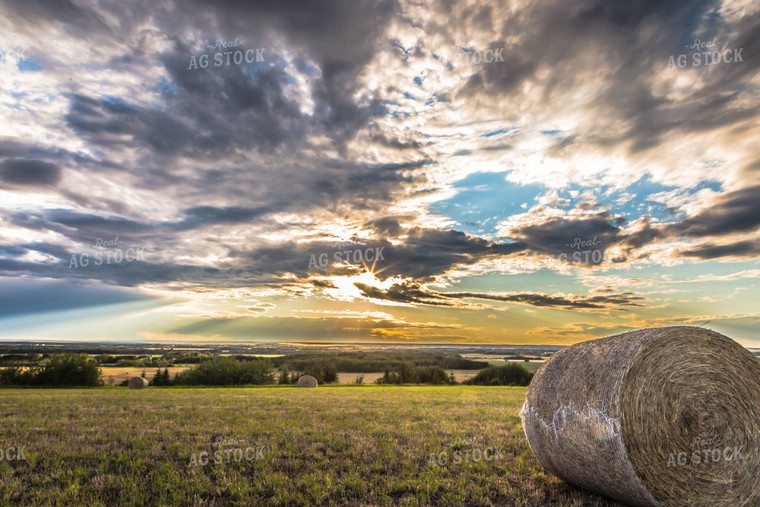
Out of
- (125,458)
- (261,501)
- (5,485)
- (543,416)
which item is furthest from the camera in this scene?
(125,458)

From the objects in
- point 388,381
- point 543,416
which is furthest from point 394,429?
point 388,381

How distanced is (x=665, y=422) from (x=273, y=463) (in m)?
7.87

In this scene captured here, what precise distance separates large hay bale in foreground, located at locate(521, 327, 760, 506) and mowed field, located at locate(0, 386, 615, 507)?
2.85 ft

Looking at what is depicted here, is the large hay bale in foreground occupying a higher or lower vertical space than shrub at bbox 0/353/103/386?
higher

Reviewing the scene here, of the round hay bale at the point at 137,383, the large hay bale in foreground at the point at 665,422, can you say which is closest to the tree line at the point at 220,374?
the round hay bale at the point at 137,383

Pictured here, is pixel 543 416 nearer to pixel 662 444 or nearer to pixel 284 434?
pixel 662 444

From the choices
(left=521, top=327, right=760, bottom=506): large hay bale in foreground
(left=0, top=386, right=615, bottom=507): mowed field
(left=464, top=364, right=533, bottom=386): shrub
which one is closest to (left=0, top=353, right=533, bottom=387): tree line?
(left=464, top=364, right=533, bottom=386): shrub

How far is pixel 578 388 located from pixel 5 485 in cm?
1091

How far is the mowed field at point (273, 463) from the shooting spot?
23.4 ft

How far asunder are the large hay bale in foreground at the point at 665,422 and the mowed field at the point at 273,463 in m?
0.87

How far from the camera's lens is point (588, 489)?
25.1 feet

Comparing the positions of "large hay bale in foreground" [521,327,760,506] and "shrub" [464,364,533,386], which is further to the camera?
"shrub" [464,364,533,386]

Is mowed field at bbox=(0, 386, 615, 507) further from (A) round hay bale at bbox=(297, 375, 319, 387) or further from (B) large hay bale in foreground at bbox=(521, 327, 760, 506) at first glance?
(A) round hay bale at bbox=(297, 375, 319, 387)

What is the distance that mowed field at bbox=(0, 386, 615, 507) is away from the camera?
714 cm
